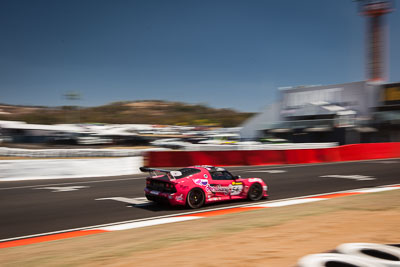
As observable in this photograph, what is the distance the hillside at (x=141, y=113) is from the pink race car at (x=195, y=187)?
11224 centimetres

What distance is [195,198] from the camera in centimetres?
945

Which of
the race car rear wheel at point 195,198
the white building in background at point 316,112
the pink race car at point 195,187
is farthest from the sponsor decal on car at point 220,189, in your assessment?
the white building in background at point 316,112

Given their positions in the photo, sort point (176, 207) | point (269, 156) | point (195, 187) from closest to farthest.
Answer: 1. point (195, 187)
2. point (176, 207)
3. point (269, 156)

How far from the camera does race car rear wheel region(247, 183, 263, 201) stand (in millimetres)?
10391

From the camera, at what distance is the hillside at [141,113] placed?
5212 inches

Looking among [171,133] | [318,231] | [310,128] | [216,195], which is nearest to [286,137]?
[310,128]

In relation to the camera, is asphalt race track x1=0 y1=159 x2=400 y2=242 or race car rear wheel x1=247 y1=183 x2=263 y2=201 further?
race car rear wheel x1=247 y1=183 x2=263 y2=201

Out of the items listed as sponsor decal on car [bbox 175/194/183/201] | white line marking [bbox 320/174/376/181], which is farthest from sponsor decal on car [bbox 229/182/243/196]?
white line marking [bbox 320/174/376/181]

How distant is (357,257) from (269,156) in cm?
1910

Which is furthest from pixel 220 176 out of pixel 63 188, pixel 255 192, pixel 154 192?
pixel 63 188

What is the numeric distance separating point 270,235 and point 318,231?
0.72 m

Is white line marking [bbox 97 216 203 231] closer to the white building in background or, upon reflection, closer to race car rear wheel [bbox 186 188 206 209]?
race car rear wheel [bbox 186 188 206 209]

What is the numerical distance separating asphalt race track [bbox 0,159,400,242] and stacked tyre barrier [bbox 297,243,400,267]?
5.29 m

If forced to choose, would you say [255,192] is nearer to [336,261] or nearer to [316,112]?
[336,261]
